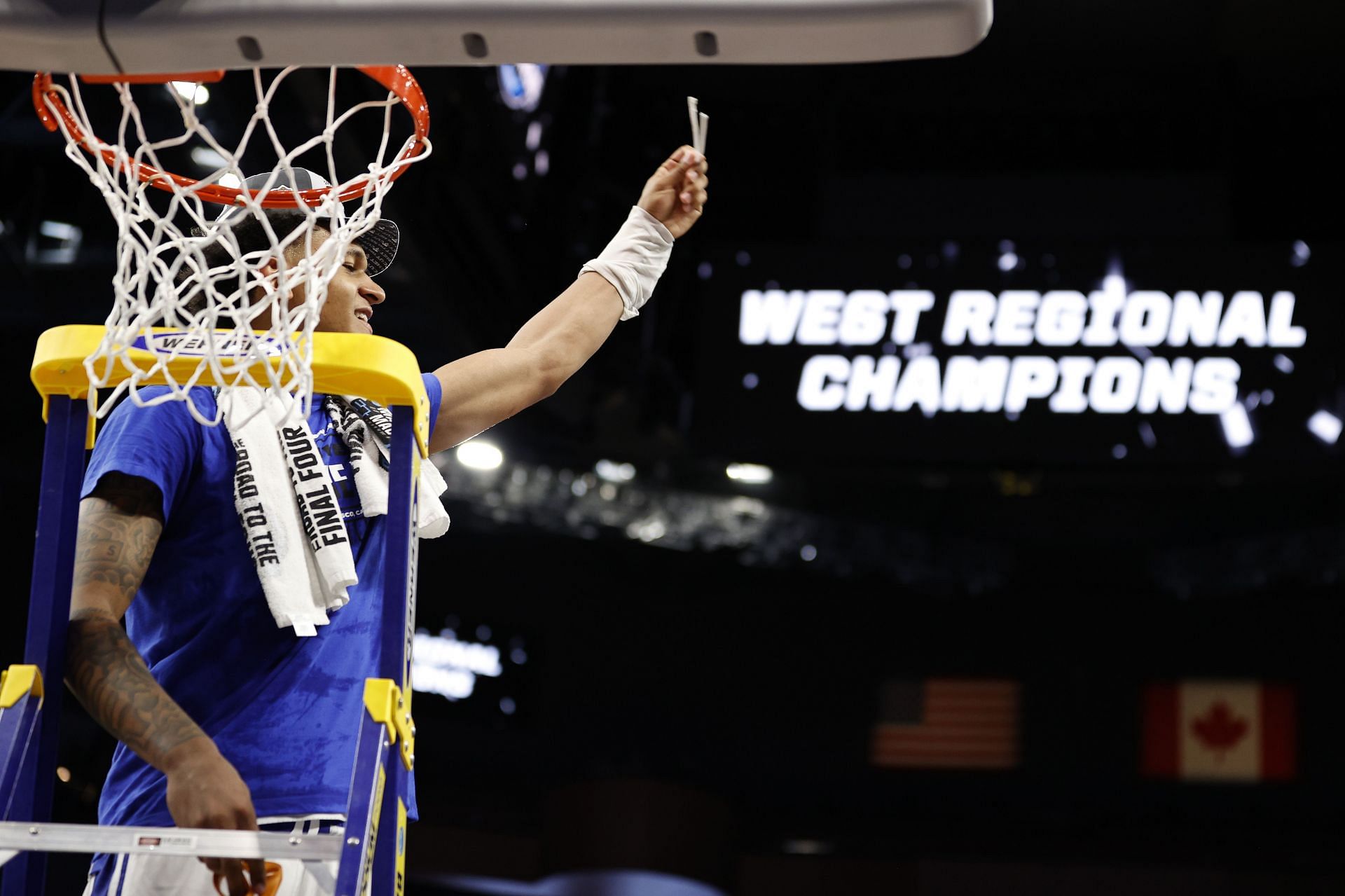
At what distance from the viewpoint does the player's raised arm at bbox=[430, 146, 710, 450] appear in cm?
212

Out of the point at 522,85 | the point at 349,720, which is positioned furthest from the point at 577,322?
the point at 522,85

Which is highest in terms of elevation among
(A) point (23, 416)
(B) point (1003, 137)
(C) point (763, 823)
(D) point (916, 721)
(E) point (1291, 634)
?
(B) point (1003, 137)

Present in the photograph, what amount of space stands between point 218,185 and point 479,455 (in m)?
6.46

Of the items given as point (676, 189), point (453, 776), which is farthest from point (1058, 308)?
point (453, 776)

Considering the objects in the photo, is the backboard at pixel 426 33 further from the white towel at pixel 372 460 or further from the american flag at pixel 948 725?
the american flag at pixel 948 725

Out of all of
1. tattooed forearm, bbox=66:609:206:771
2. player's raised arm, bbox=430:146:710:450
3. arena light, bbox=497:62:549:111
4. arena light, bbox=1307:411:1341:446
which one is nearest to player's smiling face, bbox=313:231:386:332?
player's raised arm, bbox=430:146:710:450

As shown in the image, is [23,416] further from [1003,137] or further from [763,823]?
[1003,137]

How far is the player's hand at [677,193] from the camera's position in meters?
2.33

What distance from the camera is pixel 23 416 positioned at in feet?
29.1

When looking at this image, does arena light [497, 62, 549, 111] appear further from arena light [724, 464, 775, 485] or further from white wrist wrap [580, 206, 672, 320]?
arena light [724, 464, 775, 485]

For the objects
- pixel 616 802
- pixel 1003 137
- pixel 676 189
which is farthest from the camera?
pixel 616 802

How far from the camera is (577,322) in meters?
2.26

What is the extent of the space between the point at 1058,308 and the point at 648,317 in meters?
1.96

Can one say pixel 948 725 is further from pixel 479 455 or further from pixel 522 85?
pixel 522 85
